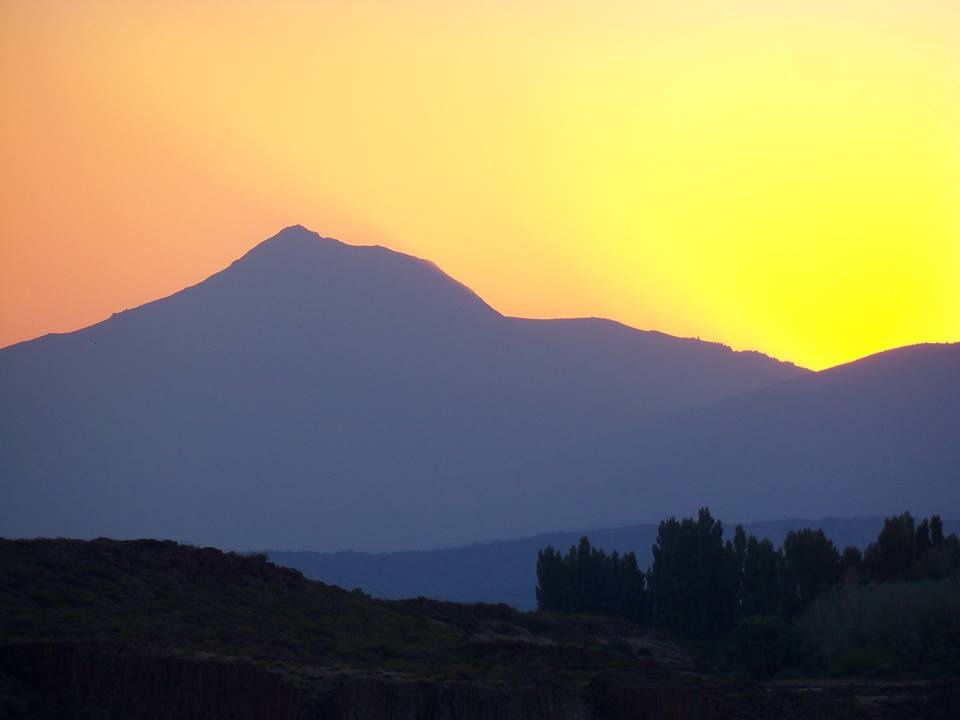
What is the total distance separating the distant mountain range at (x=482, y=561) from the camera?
367 ft

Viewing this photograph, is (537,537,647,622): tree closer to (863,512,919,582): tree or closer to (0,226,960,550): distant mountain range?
(863,512,919,582): tree

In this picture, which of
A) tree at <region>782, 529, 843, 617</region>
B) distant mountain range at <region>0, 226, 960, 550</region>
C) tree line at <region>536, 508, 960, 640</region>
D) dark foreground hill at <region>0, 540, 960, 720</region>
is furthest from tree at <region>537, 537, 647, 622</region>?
distant mountain range at <region>0, 226, 960, 550</region>

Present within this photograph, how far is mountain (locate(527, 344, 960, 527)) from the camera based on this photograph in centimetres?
12631

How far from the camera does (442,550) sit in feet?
429

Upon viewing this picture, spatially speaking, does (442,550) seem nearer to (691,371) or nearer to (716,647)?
(691,371)

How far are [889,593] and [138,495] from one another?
140m

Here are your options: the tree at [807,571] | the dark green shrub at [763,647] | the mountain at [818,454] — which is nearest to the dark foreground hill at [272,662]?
the dark green shrub at [763,647]

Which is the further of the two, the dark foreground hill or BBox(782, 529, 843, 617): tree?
BBox(782, 529, 843, 617): tree

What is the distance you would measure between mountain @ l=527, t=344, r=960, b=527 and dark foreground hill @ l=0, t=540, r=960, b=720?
9319 cm

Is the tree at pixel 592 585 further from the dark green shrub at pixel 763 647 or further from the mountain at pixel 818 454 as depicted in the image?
the mountain at pixel 818 454

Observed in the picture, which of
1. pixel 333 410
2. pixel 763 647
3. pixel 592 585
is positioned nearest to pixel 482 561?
pixel 333 410

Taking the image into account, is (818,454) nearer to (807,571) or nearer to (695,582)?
(695,582)

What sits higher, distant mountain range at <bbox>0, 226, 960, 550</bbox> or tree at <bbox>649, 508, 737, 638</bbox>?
distant mountain range at <bbox>0, 226, 960, 550</bbox>

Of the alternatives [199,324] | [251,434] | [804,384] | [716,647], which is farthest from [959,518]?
[199,324]
